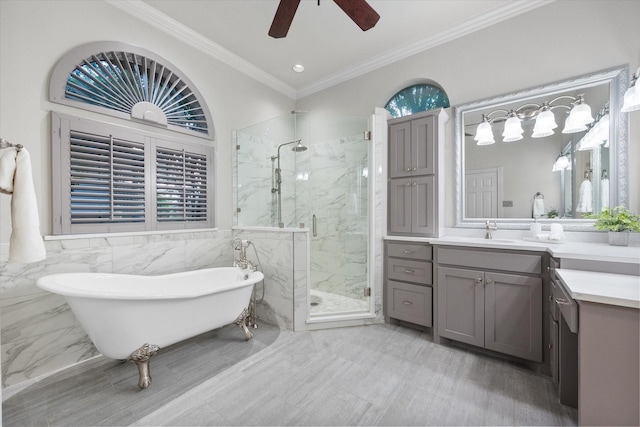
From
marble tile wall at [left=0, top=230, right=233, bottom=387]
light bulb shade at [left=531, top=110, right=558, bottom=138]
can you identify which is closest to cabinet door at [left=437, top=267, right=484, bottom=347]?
light bulb shade at [left=531, top=110, right=558, bottom=138]

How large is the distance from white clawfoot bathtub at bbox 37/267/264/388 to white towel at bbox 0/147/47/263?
338mm

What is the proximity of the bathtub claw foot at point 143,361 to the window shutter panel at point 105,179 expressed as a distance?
1112mm

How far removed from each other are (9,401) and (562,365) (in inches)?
131

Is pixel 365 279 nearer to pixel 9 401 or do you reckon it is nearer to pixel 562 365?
pixel 562 365

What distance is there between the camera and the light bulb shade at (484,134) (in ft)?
8.24

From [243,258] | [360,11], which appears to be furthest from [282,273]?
[360,11]

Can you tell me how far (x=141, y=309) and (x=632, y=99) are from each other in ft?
11.4

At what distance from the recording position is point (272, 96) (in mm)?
3656

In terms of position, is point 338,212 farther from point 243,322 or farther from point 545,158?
point 545,158

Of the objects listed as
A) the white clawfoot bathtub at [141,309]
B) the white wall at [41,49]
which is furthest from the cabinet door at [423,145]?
the white wall at [41,49]

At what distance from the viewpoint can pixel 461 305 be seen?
2.16 metres

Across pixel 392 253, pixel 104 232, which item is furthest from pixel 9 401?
pixel 392 253

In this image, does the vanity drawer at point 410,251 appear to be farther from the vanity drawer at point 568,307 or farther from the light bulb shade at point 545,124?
the light bulb shade at point 545,124

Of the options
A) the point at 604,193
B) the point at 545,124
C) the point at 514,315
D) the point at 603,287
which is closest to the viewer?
the point at 603,287
